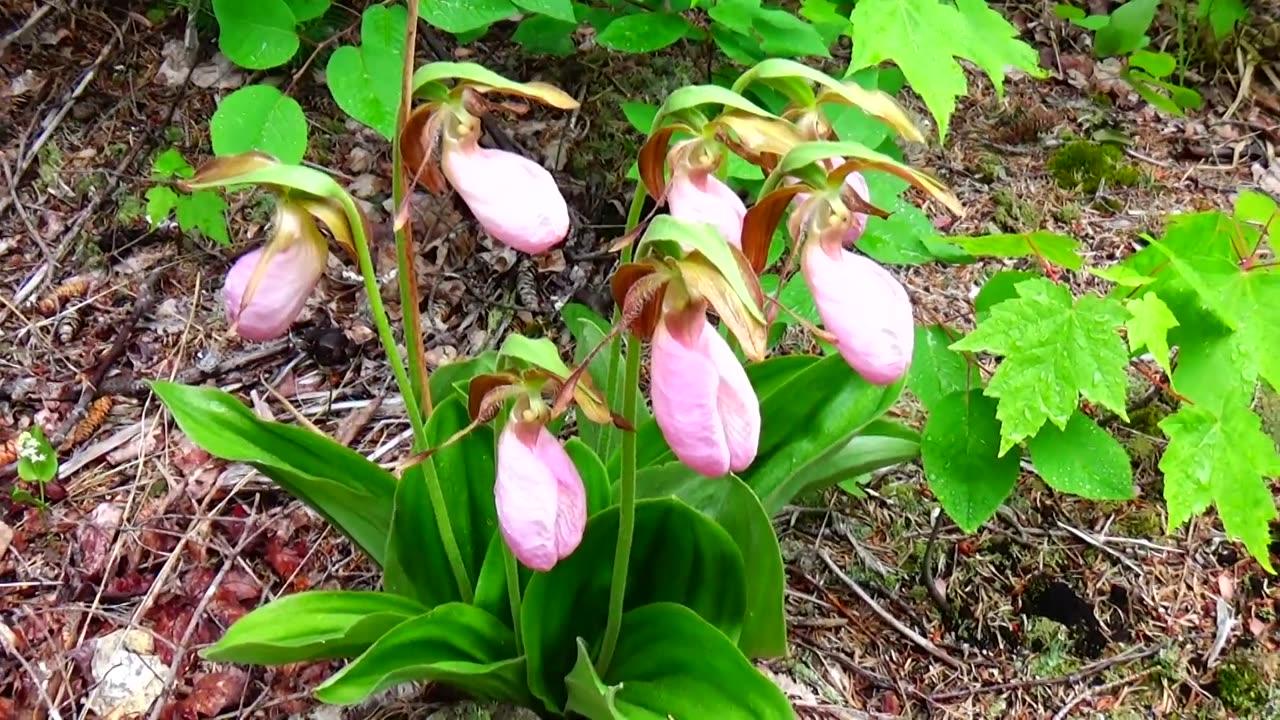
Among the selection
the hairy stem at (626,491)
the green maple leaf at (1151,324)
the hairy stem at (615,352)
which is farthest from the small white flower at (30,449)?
the green maple leaf at (1151,324)

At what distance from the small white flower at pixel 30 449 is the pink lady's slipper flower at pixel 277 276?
0.97 metres

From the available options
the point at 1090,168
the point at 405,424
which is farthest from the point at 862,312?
the point at 1090,168

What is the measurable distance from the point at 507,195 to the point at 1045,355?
0.70 m

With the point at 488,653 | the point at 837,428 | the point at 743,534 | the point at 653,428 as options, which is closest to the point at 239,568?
the point at 488,653

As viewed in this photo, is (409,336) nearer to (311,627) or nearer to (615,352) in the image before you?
(615,352)

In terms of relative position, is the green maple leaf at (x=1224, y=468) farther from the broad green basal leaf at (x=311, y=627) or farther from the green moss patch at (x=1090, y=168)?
the green moss patch at (x=1090, y=168)

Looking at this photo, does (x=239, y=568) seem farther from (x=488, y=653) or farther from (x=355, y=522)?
(x=488, y=653)

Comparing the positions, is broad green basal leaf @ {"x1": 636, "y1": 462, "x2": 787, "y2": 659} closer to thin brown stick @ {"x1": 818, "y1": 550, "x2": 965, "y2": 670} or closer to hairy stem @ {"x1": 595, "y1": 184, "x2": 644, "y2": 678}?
hairy stem @ {"x1": 595, "y1": 184, "x2": 644, "y2": 678}

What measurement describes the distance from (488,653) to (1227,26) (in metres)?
2.70

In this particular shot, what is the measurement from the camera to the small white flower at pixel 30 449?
65.2 inches

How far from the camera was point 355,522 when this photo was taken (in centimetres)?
130

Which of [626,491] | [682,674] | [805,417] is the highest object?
[626,491]

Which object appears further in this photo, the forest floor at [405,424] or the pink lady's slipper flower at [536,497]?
the forest floor at [405,424]

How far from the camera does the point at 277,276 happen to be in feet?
3.09
